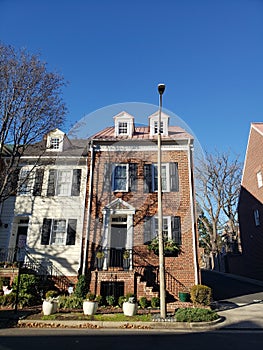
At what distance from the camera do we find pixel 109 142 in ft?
39.4

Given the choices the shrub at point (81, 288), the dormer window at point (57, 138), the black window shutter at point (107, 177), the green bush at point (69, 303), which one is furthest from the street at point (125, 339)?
the dormer window at point (57, 138)

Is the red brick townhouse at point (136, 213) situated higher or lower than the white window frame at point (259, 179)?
lower

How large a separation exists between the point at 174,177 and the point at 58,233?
20.1ft

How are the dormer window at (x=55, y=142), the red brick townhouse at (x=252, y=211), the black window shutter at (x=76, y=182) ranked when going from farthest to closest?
the red brick townhouse at (x=252, y=211) → the dormer window at (x=55, y=142) → the black window shutter at (x=76, y=182)

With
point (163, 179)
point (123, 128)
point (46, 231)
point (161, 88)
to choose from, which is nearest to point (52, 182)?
point (46, 231)

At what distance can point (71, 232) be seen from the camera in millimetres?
11672

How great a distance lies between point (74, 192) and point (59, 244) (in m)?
2.57

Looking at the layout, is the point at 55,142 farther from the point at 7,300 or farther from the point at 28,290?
the point at 7,300

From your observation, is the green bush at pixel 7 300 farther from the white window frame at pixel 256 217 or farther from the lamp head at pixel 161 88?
the white window frame at pixel 256 217

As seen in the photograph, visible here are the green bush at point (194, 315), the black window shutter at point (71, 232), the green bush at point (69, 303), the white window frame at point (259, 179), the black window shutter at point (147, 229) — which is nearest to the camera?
the green bush at point (194, 315)

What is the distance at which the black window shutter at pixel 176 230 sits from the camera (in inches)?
411

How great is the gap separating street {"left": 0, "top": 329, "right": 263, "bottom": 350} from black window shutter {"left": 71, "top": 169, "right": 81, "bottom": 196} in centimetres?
665

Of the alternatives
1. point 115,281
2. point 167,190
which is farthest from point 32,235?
point 167,190

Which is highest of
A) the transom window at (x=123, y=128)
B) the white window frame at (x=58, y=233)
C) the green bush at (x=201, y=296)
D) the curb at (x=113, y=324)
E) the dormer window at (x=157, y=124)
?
the transom window at (x=123, y=128)
